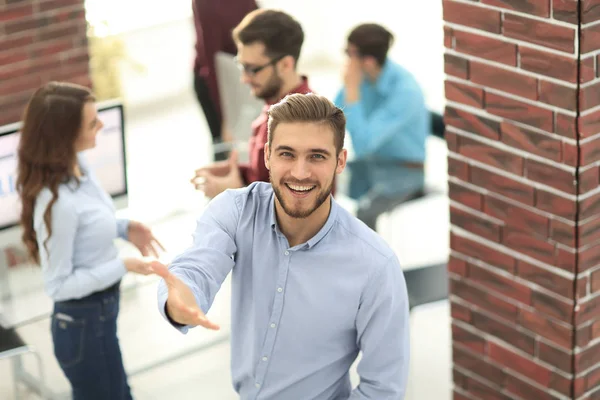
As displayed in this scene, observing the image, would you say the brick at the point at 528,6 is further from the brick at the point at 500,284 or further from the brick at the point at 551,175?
the brick at the point at 500,284

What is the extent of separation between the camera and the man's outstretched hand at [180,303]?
220 cm

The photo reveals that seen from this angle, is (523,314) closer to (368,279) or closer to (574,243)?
(574,243)

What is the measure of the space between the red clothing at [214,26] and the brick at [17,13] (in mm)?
798

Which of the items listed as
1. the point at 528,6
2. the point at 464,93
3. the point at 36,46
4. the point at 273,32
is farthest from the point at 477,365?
the point at 36,46

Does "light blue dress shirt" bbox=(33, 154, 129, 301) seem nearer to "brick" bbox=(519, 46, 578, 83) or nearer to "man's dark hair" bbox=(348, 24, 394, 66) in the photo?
"brick" bbox=(519, 46, 578, 83)

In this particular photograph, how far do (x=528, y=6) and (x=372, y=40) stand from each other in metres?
1.90

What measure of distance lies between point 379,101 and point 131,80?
3.28 metres

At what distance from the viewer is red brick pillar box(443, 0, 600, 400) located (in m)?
2.89

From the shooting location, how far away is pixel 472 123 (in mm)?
3213

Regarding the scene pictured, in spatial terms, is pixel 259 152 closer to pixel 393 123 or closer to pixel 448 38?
pixel 448 38

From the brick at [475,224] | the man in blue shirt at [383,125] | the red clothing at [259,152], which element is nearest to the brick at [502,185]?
the brick at [475,224]

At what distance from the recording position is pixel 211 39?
5.36m

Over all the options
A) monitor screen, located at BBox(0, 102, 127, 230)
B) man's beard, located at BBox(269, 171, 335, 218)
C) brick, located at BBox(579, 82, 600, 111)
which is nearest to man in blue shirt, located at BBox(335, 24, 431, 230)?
monitor screen, located at BBox(0, 102, 127, 230)

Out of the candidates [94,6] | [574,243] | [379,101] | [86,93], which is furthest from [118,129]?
[94,6]
